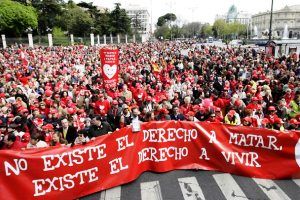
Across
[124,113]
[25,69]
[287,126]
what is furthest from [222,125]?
[25,69]

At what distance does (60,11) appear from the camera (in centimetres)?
6619

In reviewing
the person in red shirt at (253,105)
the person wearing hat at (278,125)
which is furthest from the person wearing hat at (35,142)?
the person in red shirt at (253,105)

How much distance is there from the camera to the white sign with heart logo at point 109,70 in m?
12.1

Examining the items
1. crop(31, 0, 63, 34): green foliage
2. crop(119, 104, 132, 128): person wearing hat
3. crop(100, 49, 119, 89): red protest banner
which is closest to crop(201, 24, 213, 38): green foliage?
crop(31, 0, 63, 34): green foliage

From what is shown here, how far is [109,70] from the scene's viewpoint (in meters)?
12.1

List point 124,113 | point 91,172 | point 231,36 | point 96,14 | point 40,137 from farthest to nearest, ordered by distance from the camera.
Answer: point 231,36 → point 96,14 → point 124,113 → point 40,137 → point 91,172

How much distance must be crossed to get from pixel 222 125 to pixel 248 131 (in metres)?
0.52

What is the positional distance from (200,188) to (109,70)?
660 cm

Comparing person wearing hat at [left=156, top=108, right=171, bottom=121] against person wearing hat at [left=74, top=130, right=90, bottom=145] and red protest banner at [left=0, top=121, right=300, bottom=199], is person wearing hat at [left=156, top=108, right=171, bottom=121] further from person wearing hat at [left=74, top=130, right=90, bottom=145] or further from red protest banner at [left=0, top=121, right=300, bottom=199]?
person wearing hat at [left=74, top=130, right=90, bottom=145]

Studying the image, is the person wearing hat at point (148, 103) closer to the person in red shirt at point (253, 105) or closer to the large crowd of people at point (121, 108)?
the large crowd of people at point (121, 108)

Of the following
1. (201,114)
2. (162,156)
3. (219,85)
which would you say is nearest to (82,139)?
(162,156)

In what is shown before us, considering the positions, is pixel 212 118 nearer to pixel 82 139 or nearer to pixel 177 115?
pixel 177 115

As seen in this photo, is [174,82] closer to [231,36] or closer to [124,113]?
[124,113]

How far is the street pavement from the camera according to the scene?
250 inches
